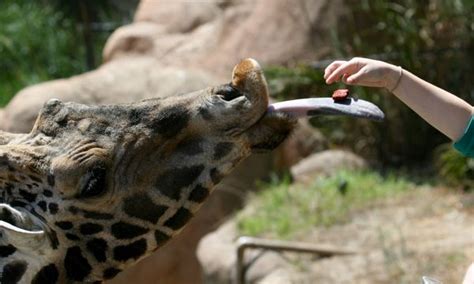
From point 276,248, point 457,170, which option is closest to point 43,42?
point 457,170

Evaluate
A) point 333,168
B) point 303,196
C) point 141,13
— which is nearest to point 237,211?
point 303,196

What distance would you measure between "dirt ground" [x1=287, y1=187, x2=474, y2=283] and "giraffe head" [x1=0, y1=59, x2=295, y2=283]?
432 cm

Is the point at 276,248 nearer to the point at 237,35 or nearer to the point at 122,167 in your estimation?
the point at 237,35

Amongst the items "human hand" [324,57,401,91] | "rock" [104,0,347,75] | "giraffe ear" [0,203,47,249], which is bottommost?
"rock" [104,0,347,75]

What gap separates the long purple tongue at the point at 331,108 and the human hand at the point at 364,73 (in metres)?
0.20

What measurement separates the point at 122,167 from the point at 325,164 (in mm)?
7226

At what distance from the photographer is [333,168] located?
1045cm

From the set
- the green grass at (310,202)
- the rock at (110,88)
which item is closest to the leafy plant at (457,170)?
the green grass at (310,202)

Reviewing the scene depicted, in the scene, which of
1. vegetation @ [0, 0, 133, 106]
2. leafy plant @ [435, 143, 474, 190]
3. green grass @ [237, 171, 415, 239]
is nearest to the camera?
green grass @ [237, 171, 415, 239]

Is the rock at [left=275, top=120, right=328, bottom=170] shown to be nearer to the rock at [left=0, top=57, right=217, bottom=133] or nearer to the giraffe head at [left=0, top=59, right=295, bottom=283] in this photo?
the rock at [left=0, top=57, right=217, bottom=133]

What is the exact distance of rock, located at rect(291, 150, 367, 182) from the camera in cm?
1041

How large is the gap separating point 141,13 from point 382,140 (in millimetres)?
3221

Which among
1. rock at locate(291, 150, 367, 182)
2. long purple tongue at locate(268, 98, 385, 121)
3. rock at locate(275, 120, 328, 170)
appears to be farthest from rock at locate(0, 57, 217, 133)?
long purple tongue at locate(268, 98, 385, 121)

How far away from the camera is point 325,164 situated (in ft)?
34.7
